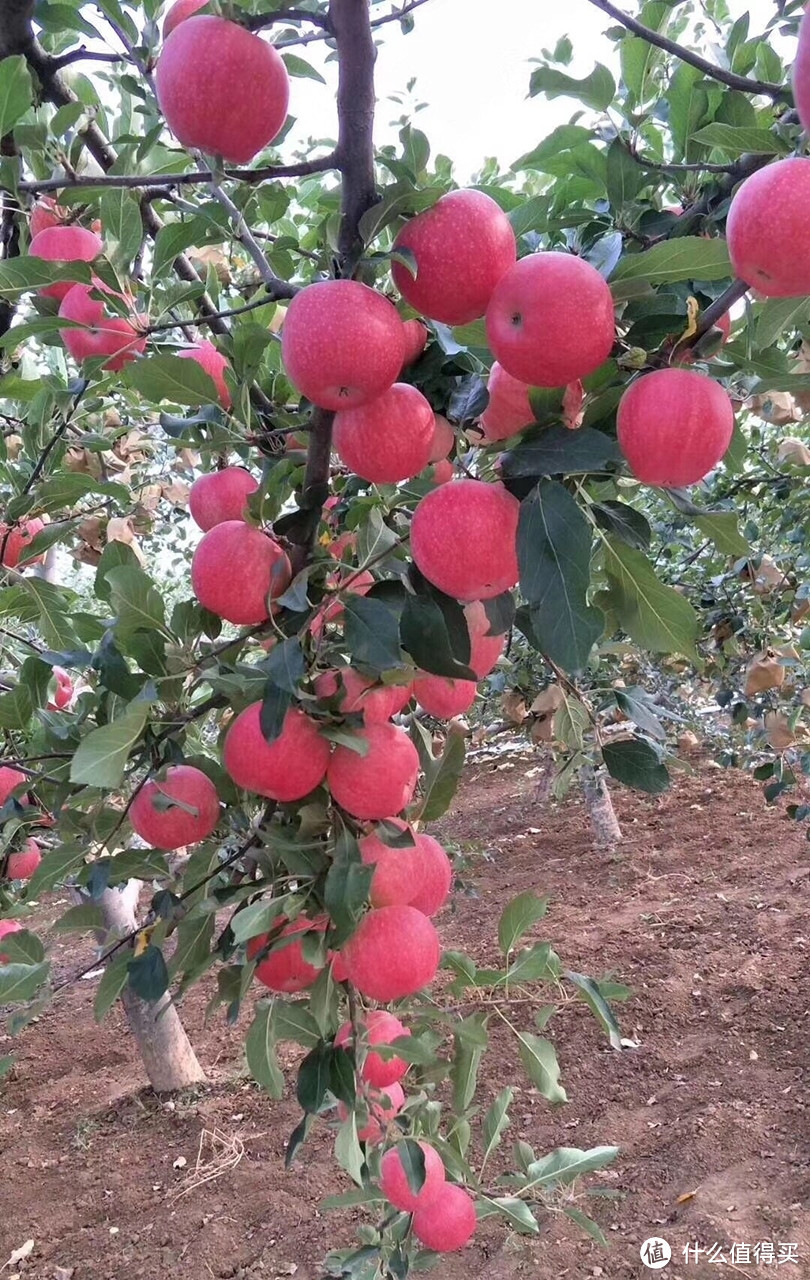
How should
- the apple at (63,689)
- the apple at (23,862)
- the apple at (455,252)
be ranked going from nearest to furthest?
the apple at (455,252) → the apple at (23,862) → the apple at (63,689)

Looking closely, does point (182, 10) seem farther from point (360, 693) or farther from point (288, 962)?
point (288, 962)

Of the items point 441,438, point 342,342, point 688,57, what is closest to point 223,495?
point 441,438

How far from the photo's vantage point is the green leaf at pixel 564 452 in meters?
0.66

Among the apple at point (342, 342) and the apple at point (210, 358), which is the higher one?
the apple at point (342, 342)

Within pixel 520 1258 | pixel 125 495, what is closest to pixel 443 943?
pixel 520 1258

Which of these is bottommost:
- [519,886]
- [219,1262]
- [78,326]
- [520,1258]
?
[519,886]

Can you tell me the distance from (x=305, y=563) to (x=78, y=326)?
33cm

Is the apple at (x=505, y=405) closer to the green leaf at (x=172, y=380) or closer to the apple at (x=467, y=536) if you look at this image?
the apple at (x=467, y=536)

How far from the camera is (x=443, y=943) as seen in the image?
4.44m

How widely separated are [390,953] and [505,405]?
1.90 feet

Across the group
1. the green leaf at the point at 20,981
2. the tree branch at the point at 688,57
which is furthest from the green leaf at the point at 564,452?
the green leaf at the point at 20,981

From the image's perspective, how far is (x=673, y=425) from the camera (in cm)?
67

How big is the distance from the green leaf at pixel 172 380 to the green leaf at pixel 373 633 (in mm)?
270

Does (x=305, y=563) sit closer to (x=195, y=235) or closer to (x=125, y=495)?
(x=195, y=235)
